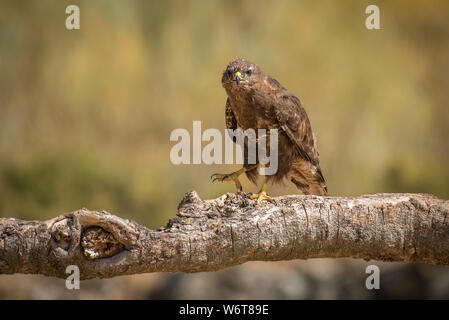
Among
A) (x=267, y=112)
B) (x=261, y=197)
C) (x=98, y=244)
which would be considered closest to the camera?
(x=98, y=244)

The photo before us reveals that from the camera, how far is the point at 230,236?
2744mm

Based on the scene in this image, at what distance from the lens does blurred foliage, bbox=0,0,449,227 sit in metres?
5.93

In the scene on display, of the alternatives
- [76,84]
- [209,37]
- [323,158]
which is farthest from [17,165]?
[323,158]

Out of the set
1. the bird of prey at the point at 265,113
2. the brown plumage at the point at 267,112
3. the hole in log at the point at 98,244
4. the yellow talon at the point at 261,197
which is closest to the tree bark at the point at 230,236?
the hole in log at the point at 98,244

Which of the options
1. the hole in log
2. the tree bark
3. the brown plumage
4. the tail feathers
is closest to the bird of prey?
the brown plumage

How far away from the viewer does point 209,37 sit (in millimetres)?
6297

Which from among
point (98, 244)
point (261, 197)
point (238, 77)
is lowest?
point (98, 244)

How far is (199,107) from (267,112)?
273cm

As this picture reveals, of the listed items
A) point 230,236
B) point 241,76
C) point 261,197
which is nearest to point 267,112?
point 241,76

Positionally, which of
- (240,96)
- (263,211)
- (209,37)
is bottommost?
(263,211)

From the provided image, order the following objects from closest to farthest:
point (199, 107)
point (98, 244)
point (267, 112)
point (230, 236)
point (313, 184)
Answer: point (98, 244) → point (230, 236) → point (267, 112) → point (313, 184) → point (199, 107)

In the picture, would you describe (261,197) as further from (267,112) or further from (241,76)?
(241,76)

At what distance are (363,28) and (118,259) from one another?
16.9 ft

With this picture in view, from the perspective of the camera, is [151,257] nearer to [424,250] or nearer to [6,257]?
[6,257]
